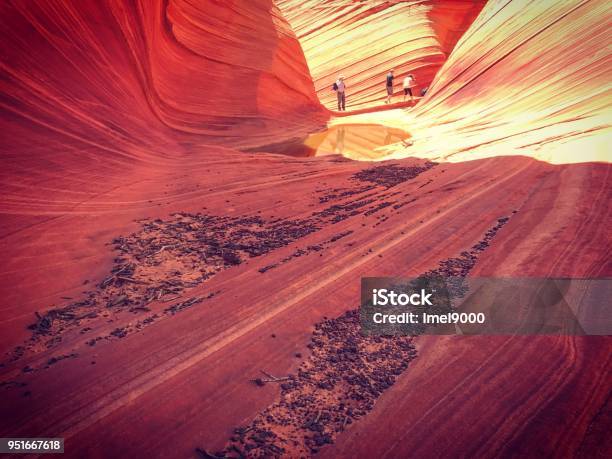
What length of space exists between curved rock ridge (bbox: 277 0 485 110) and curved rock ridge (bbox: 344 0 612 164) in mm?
4710

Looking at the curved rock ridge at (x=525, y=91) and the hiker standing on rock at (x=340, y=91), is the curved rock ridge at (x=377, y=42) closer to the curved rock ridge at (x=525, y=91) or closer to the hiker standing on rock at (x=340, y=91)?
the hiker standing on rock at (x=340, y=91)

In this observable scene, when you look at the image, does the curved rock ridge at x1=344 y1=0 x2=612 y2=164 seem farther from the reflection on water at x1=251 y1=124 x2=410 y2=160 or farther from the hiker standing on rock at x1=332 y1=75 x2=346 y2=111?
the hiker standing on rock at x1=332 y1=75 x2=346 y2=111

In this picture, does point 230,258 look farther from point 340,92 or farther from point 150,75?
point 340,92

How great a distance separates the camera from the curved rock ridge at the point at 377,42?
1655 centimetres

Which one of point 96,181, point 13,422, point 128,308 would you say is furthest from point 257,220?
point 13,422

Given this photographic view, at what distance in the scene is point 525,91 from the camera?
865 centimetres

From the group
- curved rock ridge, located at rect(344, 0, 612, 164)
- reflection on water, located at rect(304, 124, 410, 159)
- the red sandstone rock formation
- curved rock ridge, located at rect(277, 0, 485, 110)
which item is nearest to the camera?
the red sandstone rock formation

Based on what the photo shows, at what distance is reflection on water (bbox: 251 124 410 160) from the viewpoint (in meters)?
8.72

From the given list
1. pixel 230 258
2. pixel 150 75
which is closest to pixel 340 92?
pixel 150 75

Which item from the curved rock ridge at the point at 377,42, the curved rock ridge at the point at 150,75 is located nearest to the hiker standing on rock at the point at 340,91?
the curved rock ridge at the point at 377,42

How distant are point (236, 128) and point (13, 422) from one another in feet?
26.8

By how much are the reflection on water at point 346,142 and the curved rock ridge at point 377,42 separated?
479 cm

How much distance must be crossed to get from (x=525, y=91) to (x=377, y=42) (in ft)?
33.8

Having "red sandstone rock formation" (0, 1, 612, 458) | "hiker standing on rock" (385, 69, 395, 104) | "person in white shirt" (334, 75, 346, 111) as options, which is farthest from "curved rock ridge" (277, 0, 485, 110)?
"red sandstone rock formation" (0, 1, 612, 458)
